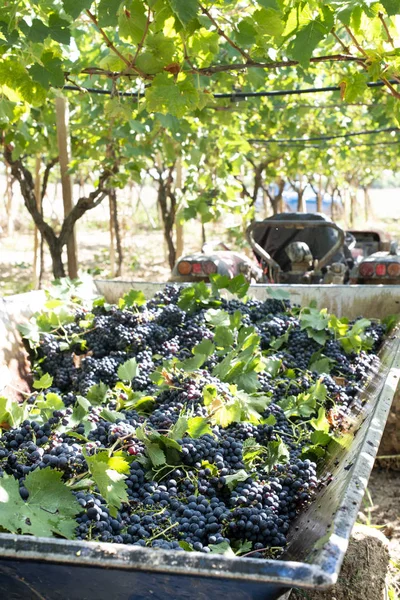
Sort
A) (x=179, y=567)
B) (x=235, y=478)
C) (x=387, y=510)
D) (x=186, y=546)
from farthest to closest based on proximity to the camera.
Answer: (x=387, y=510) → (x=235, y=478) → (x=186, y=546) → (x=179, y=567)

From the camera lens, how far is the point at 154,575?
1160mm

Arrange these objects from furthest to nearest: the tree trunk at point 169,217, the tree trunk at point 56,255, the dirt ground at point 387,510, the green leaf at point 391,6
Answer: the tree trunk at point 169,217
the tree trunk at point 56,255
the dirt ground at point 387,510
the green leaf at point 391,6

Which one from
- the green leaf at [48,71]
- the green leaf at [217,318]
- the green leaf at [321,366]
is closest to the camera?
the green leaf at [48,71]

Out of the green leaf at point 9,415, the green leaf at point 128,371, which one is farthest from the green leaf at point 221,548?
the green leaf at point 128,371

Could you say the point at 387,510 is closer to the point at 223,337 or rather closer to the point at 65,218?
the point at 223,337

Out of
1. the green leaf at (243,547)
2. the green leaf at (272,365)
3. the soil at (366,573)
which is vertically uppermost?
the green leaf at (272,365)

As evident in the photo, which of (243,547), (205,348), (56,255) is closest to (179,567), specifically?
(243,547)

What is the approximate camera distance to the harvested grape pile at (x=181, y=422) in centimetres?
146

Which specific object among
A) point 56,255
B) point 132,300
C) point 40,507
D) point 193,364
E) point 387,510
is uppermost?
point 56,255

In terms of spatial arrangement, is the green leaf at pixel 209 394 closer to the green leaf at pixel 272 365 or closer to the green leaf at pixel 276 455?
the green leaf at pixel 276 455

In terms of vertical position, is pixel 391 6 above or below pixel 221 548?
above

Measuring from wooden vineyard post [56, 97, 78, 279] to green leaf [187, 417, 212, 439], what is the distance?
13.3 ft

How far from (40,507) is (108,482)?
6.6 inches

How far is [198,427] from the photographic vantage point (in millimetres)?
1832
